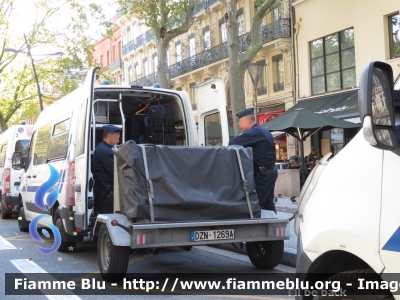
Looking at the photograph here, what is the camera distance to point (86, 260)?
346 inches

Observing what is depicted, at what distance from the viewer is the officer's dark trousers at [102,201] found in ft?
26.4

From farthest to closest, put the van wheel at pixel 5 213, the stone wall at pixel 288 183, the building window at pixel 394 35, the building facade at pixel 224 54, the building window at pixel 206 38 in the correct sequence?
the building window at pixel 206 38
the building facade at pixel 224 54
the building window at pixel 394 35
the stone wall at pixel 288 183
the van wheel at pixel 5 213

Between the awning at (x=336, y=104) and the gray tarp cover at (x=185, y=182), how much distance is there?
51.0 ft

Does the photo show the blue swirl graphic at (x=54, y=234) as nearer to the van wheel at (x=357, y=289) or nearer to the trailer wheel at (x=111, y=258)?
the trailer wheel at (x=111, y=258)

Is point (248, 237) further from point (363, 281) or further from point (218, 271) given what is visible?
point (363, 281)

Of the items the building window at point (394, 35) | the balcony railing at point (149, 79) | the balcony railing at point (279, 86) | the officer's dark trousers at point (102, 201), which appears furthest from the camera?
the balcony railing at point (149, 79)

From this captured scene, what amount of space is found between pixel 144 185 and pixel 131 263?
220 cm

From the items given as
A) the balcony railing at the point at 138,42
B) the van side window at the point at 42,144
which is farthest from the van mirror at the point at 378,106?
the balcony railing at the point at 138,42

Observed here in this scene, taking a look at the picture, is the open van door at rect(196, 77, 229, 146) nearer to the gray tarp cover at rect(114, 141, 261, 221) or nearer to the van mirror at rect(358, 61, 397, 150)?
the gray tarp cover at rect(114, 141, 261, 221)

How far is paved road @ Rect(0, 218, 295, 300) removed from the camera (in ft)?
22.2

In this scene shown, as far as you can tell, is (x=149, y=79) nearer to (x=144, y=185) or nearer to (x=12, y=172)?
(x=12, y=172)

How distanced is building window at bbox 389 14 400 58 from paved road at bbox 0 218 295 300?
1503 cm

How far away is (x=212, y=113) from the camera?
29.5 feet

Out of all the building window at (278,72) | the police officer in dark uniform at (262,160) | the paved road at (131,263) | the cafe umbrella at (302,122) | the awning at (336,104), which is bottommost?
the paved road at (131,263)
